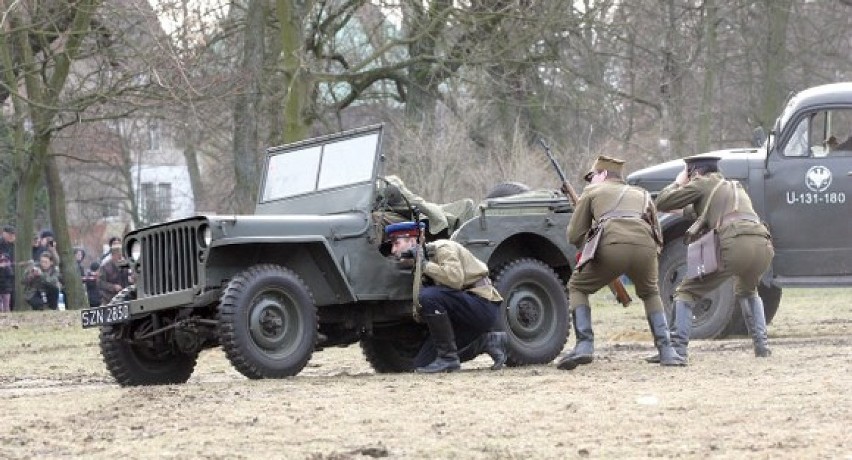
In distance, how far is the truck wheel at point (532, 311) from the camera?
565 inches

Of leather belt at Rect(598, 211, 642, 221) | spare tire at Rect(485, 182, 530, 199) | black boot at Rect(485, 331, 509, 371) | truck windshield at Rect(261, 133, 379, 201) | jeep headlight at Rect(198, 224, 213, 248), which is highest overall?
truck windshield at Rect(261, 133, 379, 201)

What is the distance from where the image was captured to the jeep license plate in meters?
13.1

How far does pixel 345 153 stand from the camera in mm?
14508

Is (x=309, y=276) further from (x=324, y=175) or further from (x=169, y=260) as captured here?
(x=324, y=175)

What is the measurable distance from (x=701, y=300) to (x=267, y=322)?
5.61 meters

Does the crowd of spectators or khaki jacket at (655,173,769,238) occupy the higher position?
khaki jacket at (655,173,769,238)

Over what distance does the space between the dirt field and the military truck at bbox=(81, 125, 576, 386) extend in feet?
0.99

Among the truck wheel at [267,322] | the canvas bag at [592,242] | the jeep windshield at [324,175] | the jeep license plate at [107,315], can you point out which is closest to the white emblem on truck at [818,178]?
the canvas bag at [592,242]

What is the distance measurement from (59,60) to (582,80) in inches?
475

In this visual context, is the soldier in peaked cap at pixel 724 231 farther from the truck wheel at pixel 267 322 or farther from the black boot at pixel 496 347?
the truck wheel at pixel 267 322

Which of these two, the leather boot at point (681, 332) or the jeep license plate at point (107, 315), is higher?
the jeep license plate at point (107, 315)

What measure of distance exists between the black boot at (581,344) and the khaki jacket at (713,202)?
127 centimetres

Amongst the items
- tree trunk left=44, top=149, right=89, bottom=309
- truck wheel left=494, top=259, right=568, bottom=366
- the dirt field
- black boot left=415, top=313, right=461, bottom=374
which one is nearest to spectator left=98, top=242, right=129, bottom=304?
tree trunk left=44, top=149, right=89, bottom=309

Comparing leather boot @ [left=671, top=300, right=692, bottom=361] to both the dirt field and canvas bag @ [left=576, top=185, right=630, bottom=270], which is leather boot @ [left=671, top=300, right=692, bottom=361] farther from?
canvas bag @ [left=576, top=185, right=630, bottom=270]
